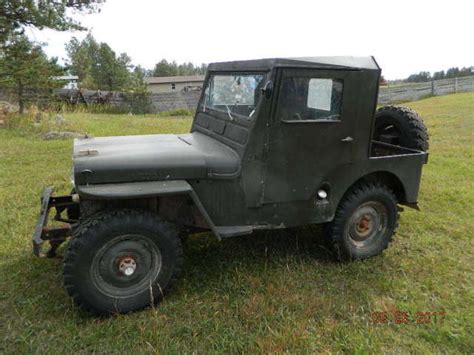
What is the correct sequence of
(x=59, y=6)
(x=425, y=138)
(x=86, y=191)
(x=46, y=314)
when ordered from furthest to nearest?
(x=59, y=6) → (x=425, y=138) → (x=46, y=314) → (x=86, y=191)

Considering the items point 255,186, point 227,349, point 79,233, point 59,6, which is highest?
point 59,6

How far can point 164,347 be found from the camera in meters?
2.63

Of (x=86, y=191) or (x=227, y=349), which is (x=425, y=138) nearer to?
(x=227, y=349)

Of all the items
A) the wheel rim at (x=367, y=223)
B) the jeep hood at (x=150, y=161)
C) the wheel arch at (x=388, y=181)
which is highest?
the jeep hood at (x=150, y=161)

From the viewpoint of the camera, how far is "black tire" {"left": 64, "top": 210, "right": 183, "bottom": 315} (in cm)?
278

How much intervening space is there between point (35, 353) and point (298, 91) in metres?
2.64

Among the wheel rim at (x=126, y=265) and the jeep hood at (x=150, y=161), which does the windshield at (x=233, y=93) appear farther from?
the wheel rim at (x=126, y=265)

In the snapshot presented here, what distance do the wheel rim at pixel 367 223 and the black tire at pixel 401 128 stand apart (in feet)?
3.20

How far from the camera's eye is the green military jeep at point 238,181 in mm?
2879

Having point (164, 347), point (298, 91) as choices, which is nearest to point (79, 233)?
point (164, 347)

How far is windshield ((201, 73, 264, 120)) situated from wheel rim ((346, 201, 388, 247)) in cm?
147

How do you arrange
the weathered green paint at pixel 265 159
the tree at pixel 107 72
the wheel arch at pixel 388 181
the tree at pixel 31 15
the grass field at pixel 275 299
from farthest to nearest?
1. the tree at pixel 107 72
2. the tree at pixel 31 15
3. the wheel arch at pixel 388 181
4. the weathered green paint at pixel 265 159
5. the grass field at pixel 275 299
